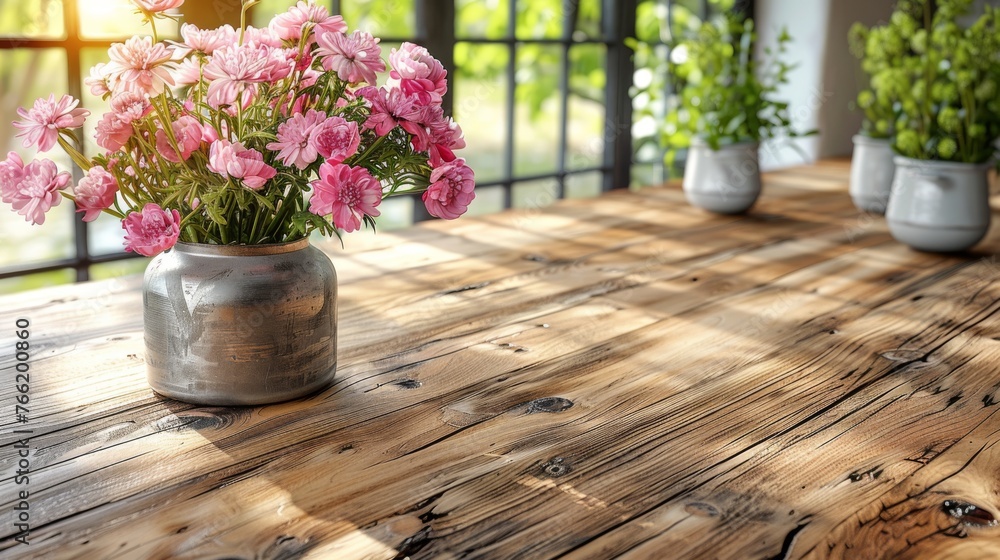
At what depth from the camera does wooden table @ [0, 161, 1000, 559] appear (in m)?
0.95

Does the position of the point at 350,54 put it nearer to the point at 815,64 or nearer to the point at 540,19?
the point at 540,19

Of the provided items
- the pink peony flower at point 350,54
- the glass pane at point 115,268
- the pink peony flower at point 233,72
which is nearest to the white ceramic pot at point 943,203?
the pink peony flower at point 350,54

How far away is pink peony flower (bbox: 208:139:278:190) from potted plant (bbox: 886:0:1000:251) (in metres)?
1.58

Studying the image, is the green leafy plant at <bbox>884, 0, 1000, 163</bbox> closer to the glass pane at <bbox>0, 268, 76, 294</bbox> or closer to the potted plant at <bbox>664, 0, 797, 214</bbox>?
the potted plant at <bbox>664, 0, 797, 214</bbox>

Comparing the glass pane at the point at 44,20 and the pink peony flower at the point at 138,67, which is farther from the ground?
the glass pane at the point at 44,20

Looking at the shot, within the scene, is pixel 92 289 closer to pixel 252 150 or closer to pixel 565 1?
→ pixel 252 150

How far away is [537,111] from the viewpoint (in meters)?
3.55

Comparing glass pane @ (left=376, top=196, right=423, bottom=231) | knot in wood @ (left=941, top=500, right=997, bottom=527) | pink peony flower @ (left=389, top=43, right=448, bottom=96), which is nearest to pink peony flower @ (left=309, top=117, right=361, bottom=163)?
pink peony flower @ (left=389, top=43, right=448, bottom=96)

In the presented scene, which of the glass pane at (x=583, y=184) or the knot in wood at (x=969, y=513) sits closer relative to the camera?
the knot in wood at (x=969, y=513)

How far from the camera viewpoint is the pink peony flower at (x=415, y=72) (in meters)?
1.12

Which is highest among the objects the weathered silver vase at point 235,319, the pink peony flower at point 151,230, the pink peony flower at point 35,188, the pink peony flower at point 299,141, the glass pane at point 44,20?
the glass pane at point 44,20

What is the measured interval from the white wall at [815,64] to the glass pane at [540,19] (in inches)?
40.5

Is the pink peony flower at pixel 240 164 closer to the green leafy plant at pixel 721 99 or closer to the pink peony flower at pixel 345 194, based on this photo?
the pink peony flower at pixel 345 194

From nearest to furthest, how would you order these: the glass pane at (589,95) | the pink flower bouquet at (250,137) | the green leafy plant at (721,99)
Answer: the pink flower bouquet at (250,137) < the green leafy plant at (721,99) < the glass pane at (589,95)
